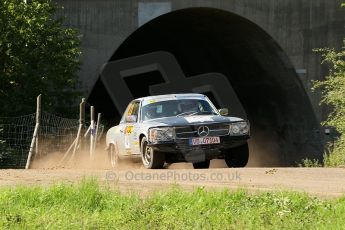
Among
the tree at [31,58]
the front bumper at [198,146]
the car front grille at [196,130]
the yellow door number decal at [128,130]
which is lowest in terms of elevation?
the front bumper at [198,146]

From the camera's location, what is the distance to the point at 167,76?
35531 mm

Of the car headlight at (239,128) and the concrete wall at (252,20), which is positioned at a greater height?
the concrete wall at (252,20)

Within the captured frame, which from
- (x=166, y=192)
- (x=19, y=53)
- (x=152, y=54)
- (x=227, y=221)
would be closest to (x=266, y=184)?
(x=166, y=192)

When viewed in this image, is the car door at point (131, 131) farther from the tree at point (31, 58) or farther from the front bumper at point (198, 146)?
the tree at point (31, 58)

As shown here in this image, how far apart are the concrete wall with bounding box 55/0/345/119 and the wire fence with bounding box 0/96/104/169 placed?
4.04 m

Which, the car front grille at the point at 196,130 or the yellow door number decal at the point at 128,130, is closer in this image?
the car front grille at the point at 196,130

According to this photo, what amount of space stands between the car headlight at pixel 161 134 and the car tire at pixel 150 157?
270 millimetres

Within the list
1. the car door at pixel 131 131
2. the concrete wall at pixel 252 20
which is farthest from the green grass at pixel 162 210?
the concrete wall at pixel 252 20

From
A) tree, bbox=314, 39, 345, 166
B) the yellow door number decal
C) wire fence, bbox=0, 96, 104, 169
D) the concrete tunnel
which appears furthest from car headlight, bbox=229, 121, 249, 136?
the concrete tunnel

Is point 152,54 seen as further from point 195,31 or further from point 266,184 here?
point 266,184

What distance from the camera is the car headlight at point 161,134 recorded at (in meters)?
15.1

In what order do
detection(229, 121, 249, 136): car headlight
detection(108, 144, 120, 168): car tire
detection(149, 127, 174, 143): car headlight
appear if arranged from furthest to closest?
1. detection(108, 144, 120, 168): car tire
2. detection(229, 121, 249, 136): car headlight
3. detection(149, 127, 174, 143): car headlight

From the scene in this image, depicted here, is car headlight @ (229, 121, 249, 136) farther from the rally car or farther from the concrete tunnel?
the concrete tunnel

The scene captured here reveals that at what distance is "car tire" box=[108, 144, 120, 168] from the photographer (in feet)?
58.9
